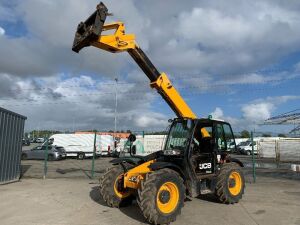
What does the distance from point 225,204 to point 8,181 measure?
9080 millimetres

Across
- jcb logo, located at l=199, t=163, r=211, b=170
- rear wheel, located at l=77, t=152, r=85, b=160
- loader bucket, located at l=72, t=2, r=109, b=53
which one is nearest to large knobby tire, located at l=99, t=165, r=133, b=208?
jcb logo, located at l=199, t=163, r=211, b=170

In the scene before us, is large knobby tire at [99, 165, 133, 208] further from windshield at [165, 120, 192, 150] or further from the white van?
the white van

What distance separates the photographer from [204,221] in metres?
7.90

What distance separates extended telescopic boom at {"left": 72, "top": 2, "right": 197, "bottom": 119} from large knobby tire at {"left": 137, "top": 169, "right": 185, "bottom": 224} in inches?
124

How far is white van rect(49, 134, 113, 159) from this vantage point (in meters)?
33.4

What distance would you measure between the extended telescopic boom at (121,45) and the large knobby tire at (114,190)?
2803 mm

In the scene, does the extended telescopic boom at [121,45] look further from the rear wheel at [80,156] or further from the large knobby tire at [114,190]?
the rear wheel at [80,156]

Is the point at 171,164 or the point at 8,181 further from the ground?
the point at 171,164

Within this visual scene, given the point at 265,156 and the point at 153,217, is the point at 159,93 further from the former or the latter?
the point at 265,156

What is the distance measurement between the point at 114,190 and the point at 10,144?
7.28 meters

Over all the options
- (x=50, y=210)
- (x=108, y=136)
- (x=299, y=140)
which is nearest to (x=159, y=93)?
(x=50, y=210)

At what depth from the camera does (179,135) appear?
9719 mm

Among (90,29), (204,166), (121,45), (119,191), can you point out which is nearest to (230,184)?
(204,166)

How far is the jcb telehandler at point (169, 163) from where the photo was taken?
7766 millimetres
